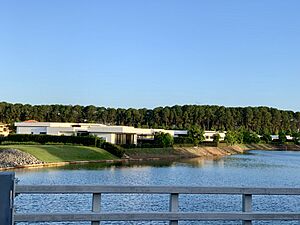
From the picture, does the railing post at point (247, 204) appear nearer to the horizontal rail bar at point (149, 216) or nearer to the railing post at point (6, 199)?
the horizontal rail bar at point (149, 216)

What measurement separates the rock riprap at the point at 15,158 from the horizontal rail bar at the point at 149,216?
47.6 meters

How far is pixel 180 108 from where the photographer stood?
196875 mm

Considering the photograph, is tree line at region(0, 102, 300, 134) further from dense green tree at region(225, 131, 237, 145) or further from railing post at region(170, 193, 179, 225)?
railing post at region(170, 193, 179, 225)

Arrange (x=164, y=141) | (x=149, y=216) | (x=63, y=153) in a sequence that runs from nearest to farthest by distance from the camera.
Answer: (x=149, y=216)
(x=63, y=153)
(x=164, y=141)

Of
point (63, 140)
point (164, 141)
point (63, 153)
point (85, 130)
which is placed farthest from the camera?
point (85, 130)

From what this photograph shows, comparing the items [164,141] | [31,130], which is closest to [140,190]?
[164,141]

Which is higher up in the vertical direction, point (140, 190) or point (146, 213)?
point (140, 190)

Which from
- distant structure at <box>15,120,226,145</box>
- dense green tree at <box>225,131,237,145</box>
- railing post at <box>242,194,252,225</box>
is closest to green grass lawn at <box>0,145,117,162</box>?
distant structure at <box>15,120,226,145</box>

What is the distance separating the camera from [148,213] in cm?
658

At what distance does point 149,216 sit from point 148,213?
0.04 m

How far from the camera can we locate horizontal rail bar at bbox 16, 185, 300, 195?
6.37 m

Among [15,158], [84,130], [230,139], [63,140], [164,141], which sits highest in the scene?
[84,130]

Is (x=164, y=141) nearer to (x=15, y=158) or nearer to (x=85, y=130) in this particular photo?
(x=85, y=130)

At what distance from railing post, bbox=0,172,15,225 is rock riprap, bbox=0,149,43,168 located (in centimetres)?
4814
